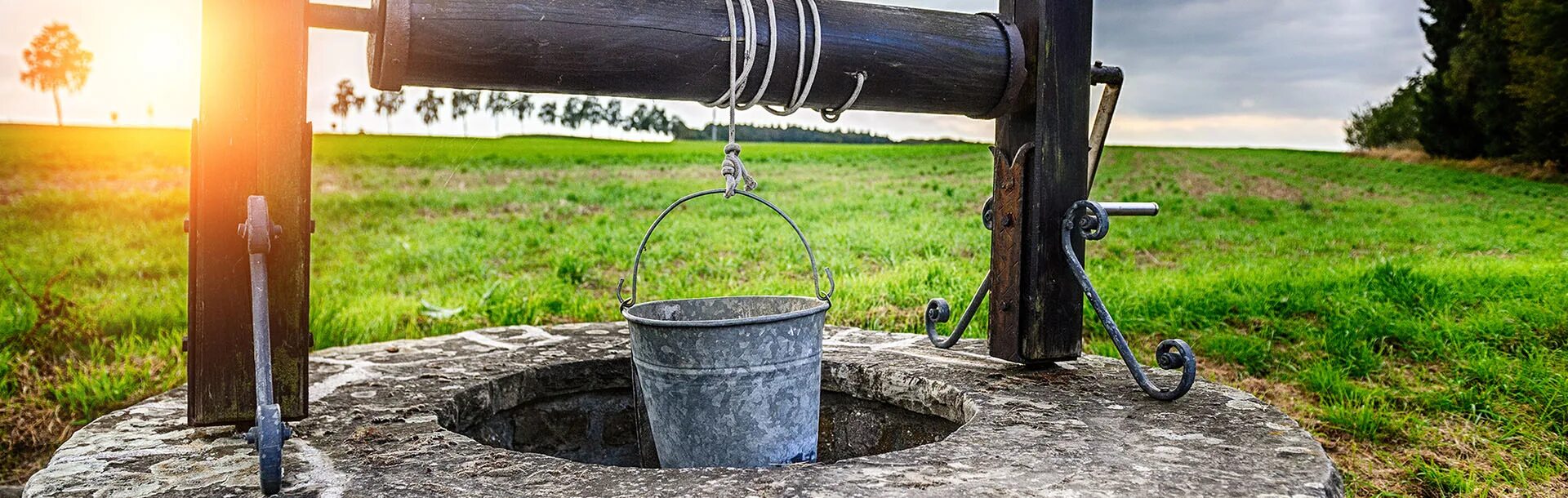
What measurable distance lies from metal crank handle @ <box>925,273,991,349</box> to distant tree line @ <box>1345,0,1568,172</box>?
3941mm

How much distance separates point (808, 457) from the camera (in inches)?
120

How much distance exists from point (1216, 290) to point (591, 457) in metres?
4.14

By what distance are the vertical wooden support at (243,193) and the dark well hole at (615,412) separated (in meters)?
0.74

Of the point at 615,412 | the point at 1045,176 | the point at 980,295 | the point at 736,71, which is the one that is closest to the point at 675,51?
the point at 736,71

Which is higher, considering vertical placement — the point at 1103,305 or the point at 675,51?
the point at 675,51

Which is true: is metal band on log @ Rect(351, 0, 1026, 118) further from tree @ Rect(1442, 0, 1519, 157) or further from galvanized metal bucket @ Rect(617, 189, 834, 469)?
tree @ Rect(1442, 0, 1519, 157)

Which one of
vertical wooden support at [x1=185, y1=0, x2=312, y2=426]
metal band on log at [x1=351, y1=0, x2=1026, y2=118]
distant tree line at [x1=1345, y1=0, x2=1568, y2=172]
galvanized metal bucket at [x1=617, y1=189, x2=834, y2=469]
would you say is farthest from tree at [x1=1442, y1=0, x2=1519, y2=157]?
vertical wooden support at [x1=185, y1=0, x2=312, y2=426]

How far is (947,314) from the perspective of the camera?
360 cm

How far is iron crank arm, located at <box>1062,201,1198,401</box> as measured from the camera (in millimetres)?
2869

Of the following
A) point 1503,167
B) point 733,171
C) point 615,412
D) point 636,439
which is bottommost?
point 636,439

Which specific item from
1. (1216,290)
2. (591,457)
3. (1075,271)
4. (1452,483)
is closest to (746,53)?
(1075,271)

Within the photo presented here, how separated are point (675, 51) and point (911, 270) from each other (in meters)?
4.29

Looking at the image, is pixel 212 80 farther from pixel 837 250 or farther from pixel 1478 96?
pixel 1478 96

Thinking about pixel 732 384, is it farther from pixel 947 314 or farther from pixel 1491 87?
pixel 1491 87
